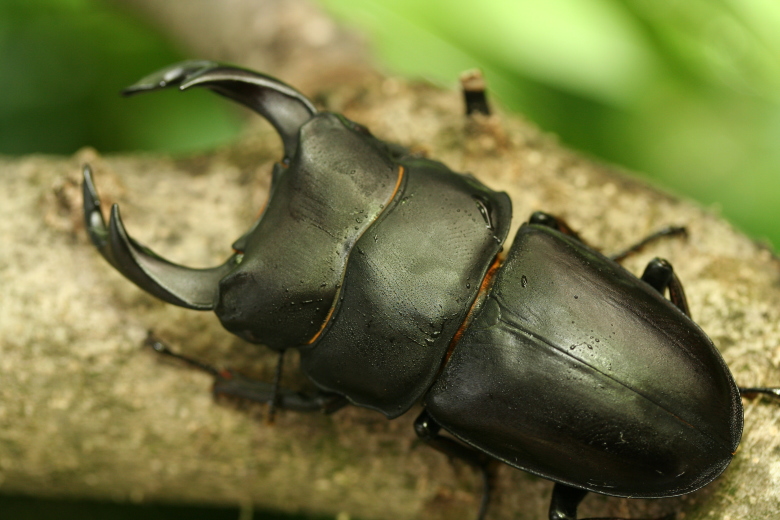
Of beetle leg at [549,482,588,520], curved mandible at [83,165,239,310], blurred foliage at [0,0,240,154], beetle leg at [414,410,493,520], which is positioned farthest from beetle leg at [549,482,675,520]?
blurred foliage at [0,0,240,154]

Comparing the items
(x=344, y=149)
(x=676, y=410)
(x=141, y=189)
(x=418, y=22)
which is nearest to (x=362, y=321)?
(x=344, y=149)

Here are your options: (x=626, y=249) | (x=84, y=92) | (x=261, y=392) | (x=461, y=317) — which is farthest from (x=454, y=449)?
(x=84, y=92)

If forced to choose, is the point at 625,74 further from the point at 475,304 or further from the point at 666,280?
the point at 475,304

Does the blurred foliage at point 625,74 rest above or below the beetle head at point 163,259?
above

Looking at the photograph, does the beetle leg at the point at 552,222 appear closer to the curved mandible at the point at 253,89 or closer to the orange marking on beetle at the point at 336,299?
the orange marking on beetle at the point at 336,299

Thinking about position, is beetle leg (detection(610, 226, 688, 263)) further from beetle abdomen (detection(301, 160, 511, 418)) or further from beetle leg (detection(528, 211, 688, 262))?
beetle abdomen (detection(301, 160, 511, 418))

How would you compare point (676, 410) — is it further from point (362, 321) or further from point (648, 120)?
point (648, 120)

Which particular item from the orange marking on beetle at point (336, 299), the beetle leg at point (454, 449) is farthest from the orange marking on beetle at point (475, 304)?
the orange marking on beetle at point (336, 299)
